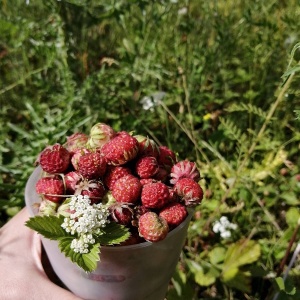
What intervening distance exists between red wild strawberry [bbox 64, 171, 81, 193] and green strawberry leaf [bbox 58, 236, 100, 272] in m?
0.09

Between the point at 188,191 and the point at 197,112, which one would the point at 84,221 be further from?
the point at 197,112

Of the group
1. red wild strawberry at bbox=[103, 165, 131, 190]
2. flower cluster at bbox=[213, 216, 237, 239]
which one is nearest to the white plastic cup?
red wild strawberry at bbox=[103, 165, 131, 190]

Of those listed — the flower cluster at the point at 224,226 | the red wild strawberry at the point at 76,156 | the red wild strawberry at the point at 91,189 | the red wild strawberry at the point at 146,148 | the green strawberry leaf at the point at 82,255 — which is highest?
the red wild strawberry at the point at 76,156

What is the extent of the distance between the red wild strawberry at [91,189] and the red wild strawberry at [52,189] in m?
0.03

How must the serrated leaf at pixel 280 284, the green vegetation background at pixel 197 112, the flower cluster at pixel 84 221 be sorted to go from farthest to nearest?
the green vegetation background at pixel 197 112 < the serrated leaf at pixel 280 284 < the flower cluster at pixel 84 221

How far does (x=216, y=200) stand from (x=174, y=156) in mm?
583

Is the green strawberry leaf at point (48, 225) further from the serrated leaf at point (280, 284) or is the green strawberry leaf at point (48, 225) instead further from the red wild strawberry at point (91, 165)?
the serrated leaf at point (280, 284)

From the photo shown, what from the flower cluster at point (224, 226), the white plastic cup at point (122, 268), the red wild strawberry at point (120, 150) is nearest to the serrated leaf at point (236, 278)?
the flower cluster at point (224, 226)

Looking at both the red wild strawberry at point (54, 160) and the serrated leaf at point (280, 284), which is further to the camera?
the serrated leaf at point (280, 284)

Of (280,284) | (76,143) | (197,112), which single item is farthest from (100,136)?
(197,112)

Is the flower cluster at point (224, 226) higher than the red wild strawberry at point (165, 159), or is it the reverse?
the red wild strawberry at point (165, 159)

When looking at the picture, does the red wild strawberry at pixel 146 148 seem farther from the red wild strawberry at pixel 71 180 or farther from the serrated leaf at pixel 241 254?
the serrated leaf at pixel 241 254

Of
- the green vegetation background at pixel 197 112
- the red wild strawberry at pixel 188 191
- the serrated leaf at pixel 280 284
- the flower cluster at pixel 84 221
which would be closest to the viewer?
the flower cluster at pixel 84 221

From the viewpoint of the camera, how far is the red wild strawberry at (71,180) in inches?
33.2
